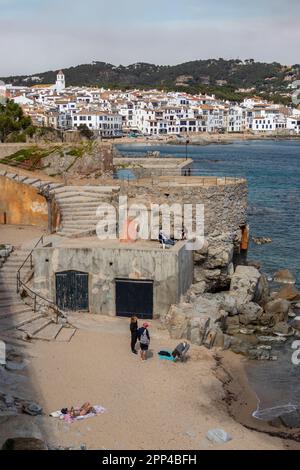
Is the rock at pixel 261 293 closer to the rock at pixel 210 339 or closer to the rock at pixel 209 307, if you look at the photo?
the rock at pixel 209 307

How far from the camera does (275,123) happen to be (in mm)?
181250

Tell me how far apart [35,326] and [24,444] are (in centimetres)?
760

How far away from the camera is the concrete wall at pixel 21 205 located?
29031mm

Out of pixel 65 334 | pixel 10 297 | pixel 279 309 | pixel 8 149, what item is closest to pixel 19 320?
pixel 65 334

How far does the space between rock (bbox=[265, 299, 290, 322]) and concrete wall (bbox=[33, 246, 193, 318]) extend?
4.00 m

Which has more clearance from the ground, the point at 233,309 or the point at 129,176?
the point at 129,176

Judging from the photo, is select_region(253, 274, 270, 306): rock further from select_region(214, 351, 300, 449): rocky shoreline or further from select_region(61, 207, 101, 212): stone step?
select_region(61, 207, 101, 212): stone step

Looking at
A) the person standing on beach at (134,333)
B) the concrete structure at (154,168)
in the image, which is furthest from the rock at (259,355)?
the concrete structure at (154,168)

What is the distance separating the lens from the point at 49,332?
18.1 metres

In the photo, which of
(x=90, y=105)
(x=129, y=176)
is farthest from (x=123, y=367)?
(x=90, y=105)

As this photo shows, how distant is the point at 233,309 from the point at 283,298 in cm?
374

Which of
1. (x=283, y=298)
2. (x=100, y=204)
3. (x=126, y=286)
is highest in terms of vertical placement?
(x=100, y=204)

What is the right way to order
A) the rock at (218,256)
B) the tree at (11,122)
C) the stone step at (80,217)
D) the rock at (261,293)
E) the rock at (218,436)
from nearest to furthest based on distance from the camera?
the rock at (218,436), the rock at (261,293), the rock at (218,256), the stone step at (80,217), the tree at (11,122)
